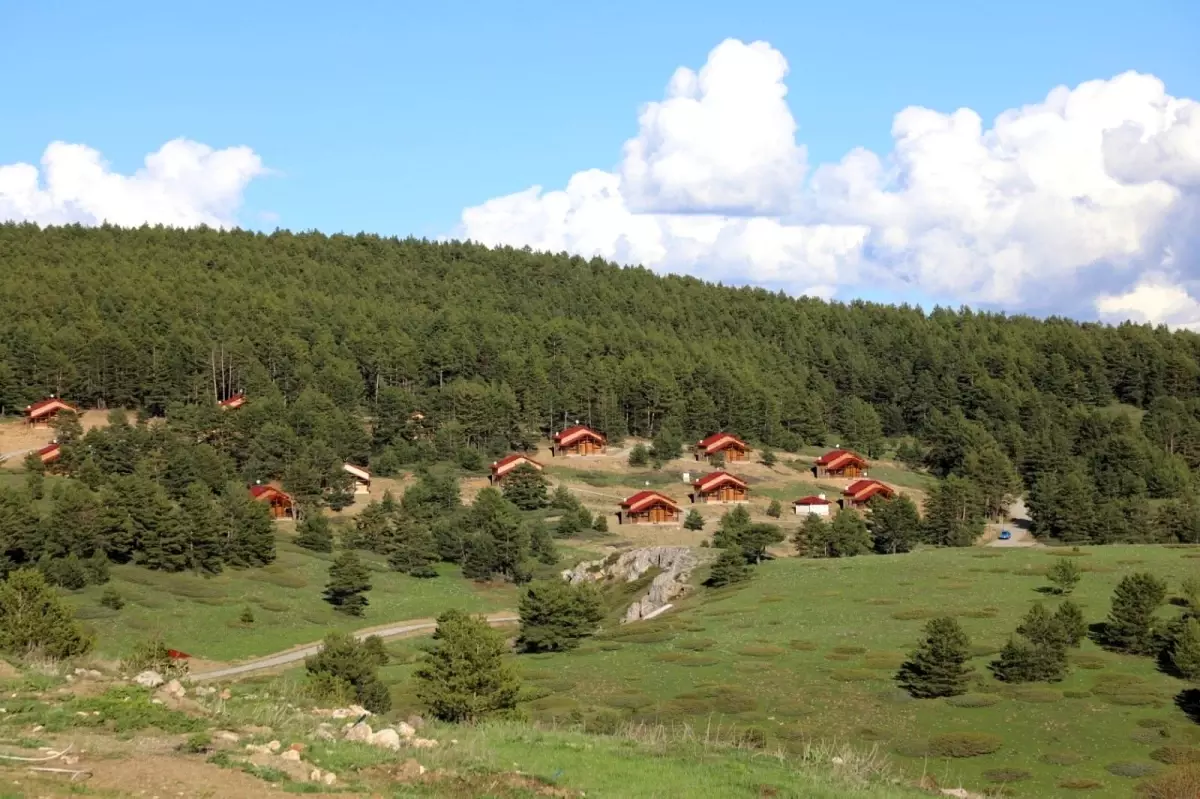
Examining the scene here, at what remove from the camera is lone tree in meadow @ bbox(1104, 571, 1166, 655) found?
63.0 metres

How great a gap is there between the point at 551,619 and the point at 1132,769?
38428 mm

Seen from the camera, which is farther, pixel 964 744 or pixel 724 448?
pixel 724 448

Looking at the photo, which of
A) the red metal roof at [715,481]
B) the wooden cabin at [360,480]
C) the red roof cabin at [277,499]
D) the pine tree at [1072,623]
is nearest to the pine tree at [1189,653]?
the pine tree at [1072,623]

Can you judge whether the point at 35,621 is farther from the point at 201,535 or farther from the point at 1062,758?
the point at 201,535

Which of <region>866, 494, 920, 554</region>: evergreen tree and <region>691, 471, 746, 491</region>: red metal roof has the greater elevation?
<region>691, 471, 746, 491</region>: red metal roof

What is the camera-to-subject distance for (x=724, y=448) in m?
163

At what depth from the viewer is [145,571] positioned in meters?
93.9

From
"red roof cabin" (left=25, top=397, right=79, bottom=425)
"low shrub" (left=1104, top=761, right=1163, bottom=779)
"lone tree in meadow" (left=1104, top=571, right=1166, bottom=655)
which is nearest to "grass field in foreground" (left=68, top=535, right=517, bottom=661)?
"lone tree in meadow" (left=1104, top=571, right=1166, bottom=655)

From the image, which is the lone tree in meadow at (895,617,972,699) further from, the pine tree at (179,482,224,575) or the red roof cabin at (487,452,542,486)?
the red roof cabin at (487,452,542,486)

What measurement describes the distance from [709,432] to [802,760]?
142749mm

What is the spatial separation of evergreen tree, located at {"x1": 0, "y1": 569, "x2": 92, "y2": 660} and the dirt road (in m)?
7.96

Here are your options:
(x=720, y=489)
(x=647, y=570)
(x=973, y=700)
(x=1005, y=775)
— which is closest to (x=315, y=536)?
(x=647, y=570)

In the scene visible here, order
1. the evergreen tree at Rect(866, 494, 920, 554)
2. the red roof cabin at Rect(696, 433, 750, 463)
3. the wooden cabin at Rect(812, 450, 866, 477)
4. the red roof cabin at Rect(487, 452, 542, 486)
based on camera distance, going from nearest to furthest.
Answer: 1. the evergreen tree at Rect(866, 494, 920, 554)
2. the red roof cabin at Rect(487, 452, 542, 486)
3. the wooden cabin at Rect(812, 450, 866, 477)
4. the red roof cabin at Rect(696, 433, 750, 463)

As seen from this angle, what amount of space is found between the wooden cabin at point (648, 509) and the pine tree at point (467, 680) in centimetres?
8535
